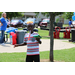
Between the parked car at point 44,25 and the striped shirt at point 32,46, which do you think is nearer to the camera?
the striped shirt at point 32,46

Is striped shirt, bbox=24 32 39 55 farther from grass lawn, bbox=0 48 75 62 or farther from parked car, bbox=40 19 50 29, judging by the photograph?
parked car, bbox=40 19 50 29

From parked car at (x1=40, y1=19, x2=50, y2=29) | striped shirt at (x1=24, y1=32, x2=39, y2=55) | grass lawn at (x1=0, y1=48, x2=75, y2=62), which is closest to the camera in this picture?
striped shirt at (x1=24, y1=32, x2=39, y2=55)

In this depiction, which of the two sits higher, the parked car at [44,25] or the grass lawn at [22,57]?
the parked car at [44,25]

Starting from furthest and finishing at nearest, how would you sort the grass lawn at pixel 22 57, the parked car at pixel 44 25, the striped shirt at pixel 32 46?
the parked car at pixel 44 25 < the grass lawn at pixel 22 57 < the striped shirt at pixel 32 46

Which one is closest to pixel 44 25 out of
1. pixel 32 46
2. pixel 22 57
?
pixel 22 57

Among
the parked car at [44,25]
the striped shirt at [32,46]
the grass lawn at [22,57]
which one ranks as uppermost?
the parked car at [44,25]

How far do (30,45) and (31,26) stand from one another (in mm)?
548

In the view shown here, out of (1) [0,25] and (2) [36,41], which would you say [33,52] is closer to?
(2) [36,41]

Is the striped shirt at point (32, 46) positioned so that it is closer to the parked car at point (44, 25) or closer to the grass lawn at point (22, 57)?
the grass lawn at point (22, 57)

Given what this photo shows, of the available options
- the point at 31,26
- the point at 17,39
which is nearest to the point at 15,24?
the point at 17,39

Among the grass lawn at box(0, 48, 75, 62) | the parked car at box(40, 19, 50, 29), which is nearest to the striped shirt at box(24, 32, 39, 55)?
the grass lawn at box(0, 48, 75, 62)

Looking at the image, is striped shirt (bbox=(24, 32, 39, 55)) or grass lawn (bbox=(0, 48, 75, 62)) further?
grass lawn (bbox=(0, 48, 75, 62))

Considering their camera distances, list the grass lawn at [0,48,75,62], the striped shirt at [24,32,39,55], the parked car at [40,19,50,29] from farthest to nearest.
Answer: the parked car at [40,19,50,29] < the grass lawn at [0,48,75,62] < the striped shirt at [24,32,39,55]

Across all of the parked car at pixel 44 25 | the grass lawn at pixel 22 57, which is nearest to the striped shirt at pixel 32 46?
the grass lawn at pixel 22 57
